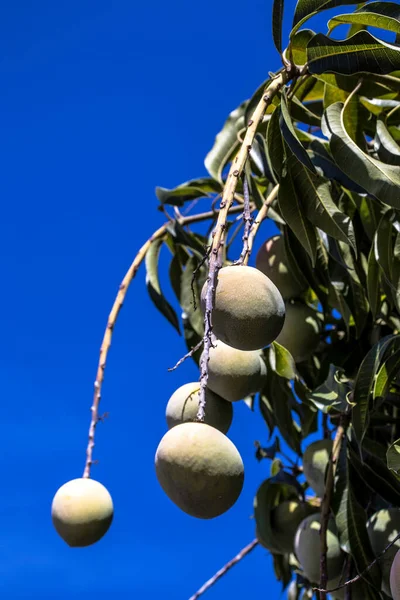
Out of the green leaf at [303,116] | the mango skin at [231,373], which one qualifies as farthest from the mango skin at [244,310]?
the green leaf at [303,116]

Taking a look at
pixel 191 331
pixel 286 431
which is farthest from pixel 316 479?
pixel 191 331

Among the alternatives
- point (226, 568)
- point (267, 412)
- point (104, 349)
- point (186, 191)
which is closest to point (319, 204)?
point (104, 349)

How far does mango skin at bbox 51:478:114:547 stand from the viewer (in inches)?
44.7

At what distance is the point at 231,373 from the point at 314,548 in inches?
17.9

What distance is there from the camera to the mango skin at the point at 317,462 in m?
1.33

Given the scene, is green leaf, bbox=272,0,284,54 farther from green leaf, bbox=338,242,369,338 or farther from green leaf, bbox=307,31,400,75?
green leaf, bbox=338,242,369,338

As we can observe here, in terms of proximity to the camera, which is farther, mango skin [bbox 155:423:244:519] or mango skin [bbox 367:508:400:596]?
mango skin [bbox 367:508:400:596]

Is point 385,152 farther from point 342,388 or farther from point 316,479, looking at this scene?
point 316,479

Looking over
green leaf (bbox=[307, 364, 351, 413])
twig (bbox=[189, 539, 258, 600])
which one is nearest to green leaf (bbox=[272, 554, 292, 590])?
twig (bbox=[189, 539, 258, 600])

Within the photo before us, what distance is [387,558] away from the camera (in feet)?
3.73

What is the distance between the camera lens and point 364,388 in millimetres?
1135

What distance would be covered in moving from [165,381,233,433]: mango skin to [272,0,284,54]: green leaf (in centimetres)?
48

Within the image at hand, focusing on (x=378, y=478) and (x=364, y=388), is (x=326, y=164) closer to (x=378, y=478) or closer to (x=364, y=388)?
(x=364, y=388)

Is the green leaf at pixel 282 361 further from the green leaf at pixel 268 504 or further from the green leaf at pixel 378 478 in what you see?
the green leaf at pixel 268 504
